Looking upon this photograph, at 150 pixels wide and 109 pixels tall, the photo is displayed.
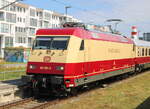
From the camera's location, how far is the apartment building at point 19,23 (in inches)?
2643

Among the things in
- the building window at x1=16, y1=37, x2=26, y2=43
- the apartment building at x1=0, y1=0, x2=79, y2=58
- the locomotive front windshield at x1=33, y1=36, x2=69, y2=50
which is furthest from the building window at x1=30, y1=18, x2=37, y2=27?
the locomotive front windshield at x1=33, y1=36, x2=69, y2=50

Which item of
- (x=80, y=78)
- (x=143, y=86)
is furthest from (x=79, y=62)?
(x=143, y=86)

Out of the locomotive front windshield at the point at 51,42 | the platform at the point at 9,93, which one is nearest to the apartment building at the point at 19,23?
the locomotive front windshield at the point at 51,42

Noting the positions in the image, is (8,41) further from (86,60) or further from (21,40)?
(86,60)

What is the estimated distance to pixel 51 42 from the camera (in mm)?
14258

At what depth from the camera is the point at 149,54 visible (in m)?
31.3

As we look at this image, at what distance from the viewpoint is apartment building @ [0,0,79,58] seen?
67125 mm

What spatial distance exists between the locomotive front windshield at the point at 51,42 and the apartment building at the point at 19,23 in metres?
49.1

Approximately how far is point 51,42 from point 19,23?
2411 inches

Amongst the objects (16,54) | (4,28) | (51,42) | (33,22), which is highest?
(33,22)

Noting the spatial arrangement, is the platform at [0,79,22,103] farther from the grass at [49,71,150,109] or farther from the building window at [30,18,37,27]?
the building window at [30,18,37,27]

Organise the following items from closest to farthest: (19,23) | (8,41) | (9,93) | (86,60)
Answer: (9,93) < (86,60) < (8,41) < (19,23)

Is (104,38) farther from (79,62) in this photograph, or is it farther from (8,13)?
(8,13)

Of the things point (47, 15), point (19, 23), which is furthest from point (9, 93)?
point (47, 15)
